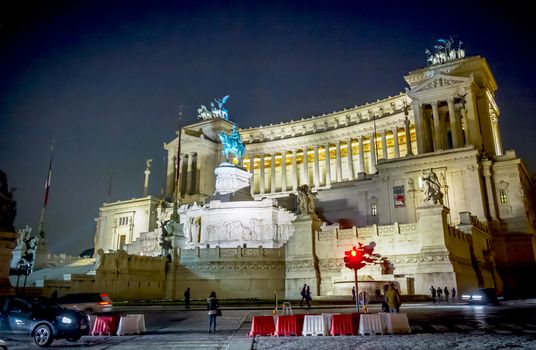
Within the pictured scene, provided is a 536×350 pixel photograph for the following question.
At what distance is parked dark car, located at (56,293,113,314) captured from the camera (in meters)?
20.0

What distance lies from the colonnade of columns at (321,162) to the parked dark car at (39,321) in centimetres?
6736

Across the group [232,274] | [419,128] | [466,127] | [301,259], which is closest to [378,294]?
[301,259]

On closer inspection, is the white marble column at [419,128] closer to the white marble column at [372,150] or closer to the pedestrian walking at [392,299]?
the white marble column at [372,150]

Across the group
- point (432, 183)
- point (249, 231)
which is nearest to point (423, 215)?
point (432, 183)

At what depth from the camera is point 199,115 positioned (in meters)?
104

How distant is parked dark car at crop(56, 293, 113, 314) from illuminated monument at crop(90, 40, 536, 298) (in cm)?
1537

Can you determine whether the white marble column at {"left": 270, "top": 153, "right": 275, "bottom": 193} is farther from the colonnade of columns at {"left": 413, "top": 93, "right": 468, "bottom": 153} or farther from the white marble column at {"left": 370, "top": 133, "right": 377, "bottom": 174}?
the colonnade of columns at {"left": 413, "top": 93, "right": 468, "bottom": 153}

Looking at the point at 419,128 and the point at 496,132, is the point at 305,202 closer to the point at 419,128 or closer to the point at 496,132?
the point at 419,128

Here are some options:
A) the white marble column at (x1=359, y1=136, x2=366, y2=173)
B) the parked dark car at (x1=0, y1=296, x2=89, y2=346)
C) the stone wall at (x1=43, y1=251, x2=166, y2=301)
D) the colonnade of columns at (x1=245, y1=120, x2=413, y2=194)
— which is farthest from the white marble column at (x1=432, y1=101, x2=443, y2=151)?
the parked dark car at (x1=0, y1=296, x2=89, y2=346)

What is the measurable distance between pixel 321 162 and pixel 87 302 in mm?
72799

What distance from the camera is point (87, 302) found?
20438mm

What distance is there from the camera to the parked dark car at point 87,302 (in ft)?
65.5

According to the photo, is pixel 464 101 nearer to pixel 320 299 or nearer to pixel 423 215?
pixel 423 215

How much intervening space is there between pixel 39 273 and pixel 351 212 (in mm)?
37001
